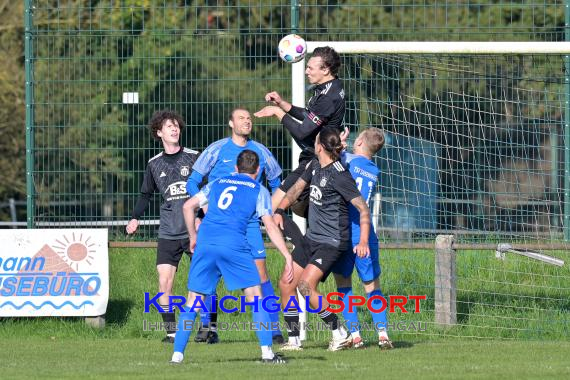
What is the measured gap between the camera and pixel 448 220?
510 inches

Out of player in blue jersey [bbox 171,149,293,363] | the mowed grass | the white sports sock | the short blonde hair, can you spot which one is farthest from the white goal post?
player in blue jersey [bbox 171,149,293,363]

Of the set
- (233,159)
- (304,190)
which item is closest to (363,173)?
(304,190)

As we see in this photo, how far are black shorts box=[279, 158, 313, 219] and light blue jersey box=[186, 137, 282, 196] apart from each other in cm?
49

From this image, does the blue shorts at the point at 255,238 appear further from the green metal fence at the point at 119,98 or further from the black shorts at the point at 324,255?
the green metal fence at the point at 119,98

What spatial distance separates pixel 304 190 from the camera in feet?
35.1

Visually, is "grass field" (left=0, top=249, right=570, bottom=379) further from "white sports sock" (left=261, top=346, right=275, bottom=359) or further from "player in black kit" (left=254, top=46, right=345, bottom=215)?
"player in black kit" (left=254, top=46, right=345, bottom=215)

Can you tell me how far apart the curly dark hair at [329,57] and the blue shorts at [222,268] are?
240 cm

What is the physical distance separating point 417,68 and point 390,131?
30.0 inches

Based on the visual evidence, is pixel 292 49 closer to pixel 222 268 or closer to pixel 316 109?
pixel 316 109

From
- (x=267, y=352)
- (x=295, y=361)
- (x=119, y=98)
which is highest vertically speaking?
(x=119, y=98)

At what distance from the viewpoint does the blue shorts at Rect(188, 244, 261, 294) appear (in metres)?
8.99

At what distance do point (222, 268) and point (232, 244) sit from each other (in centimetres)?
21

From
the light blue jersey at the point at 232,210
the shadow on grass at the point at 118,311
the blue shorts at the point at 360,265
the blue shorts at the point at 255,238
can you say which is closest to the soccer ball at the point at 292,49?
the blue shorts at the point at 255,238

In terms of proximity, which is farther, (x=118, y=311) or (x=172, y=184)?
(x=118, y=311)
